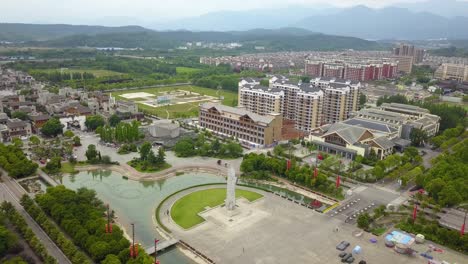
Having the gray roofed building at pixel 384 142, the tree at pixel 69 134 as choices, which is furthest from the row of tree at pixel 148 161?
the gray roofed building at pixel 384 142

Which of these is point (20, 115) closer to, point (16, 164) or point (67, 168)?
point (67, 168)

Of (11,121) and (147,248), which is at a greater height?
(11,121)

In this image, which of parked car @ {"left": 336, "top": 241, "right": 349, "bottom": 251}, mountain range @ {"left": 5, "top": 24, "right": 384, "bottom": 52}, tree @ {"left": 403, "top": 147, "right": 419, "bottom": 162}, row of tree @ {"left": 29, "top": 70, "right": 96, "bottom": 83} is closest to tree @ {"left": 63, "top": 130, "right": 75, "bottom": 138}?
parked car @ {"left": 336, "top": 241, "right": 349, "bottom": 251}

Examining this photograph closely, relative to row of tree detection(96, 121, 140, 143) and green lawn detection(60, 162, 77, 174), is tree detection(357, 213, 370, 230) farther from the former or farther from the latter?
row of tree detection(96, 121, 140, 143)

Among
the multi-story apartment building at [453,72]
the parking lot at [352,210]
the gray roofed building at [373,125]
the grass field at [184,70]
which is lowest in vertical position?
the parking lot at [352,210]

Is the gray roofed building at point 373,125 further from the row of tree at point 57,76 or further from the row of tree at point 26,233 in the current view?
the row of tree at point 57,76

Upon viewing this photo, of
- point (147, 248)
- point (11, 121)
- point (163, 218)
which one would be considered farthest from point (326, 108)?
point (11, 121)

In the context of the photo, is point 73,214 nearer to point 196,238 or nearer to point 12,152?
point 196,238
